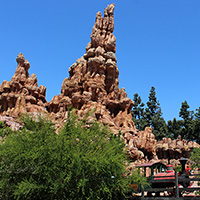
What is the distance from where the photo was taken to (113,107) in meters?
38.9

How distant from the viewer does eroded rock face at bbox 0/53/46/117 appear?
3681 centimetres

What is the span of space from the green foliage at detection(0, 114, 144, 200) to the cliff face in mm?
19744

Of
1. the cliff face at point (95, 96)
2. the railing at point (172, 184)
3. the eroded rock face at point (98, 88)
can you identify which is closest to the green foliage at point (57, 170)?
the railing at point (172, 184)

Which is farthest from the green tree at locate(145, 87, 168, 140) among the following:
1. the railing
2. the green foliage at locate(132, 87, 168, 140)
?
the railing

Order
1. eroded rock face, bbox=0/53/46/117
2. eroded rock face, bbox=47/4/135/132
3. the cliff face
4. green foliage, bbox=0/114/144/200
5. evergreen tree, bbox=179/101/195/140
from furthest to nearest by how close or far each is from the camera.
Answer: evergreen tree, bbox=179/101/195/140 → eroded rock face, bbox=0/53/46/117 → eroded rock face, bbox=47/4/135/132 → the cliff face → green foliage, bbox=0/114/144/200

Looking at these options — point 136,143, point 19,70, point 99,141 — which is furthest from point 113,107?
point 99,141

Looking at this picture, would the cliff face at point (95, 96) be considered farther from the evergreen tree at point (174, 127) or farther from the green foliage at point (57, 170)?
the green foliage at point (57, 170)

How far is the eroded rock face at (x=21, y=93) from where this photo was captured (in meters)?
36.8

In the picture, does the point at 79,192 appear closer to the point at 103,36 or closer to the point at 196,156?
the point at 196,156

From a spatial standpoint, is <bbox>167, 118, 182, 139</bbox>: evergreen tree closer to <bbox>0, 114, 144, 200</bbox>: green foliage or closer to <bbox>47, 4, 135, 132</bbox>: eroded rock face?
<bbox>47, 4, 135, 132</bbox>: eroded rock face

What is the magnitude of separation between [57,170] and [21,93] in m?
27.5

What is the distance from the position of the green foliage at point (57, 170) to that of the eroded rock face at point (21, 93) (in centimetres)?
2362

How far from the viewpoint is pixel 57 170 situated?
1241cm

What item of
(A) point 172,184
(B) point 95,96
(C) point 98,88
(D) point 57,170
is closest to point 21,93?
(B) point 95,96
